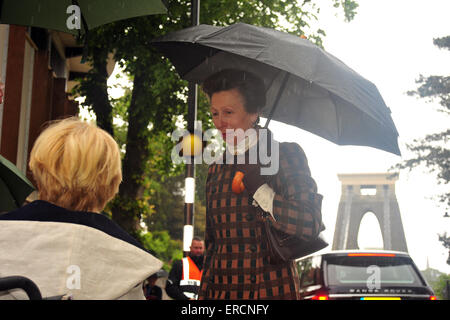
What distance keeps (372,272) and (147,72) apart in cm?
930

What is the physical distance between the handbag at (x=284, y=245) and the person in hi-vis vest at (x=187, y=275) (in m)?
4.20

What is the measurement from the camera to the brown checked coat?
3.02 metres

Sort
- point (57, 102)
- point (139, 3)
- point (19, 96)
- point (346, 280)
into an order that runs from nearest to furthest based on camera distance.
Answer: point (139, 3) → point (346, 280) → point (19, 96) → point (57, 102)

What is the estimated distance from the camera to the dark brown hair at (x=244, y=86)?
134 inches

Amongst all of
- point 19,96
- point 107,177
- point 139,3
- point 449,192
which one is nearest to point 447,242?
point 449,192

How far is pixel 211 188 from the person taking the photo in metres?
3.46

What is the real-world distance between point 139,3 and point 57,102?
1144cm

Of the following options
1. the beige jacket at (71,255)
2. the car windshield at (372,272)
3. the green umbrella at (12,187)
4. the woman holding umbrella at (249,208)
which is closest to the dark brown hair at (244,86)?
the woman holding umbrella at (249,208)

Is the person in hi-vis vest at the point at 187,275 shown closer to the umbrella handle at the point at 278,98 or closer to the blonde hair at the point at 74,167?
the umbrella handle at the point at 278,98

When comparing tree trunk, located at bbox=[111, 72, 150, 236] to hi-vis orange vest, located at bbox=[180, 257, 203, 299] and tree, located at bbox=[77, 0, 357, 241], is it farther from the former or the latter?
hi-vis orange vest, located at bbox=[180, 257, 203, 299]

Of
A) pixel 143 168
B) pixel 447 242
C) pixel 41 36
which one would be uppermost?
pixel 41 36

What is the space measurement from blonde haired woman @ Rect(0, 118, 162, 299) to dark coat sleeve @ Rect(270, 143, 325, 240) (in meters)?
0.85

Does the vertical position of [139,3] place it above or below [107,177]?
above

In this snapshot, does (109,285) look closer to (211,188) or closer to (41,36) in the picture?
(211,188)
